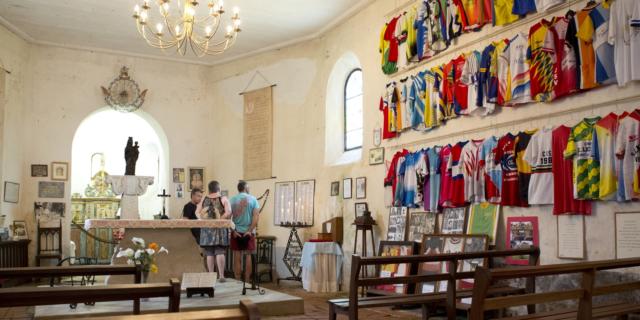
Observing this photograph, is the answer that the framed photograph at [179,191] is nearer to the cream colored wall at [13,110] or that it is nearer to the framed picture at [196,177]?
the framed picture at [196,177]

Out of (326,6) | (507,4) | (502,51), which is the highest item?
(326,6)

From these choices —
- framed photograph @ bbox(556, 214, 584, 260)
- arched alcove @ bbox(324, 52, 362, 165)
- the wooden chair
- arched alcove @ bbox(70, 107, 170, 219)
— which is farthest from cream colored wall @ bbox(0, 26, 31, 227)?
framed photograph @ bbox(556, 214, 584, 260)

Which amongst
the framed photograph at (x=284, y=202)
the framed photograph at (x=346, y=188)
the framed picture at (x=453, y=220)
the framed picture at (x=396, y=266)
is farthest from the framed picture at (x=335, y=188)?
the framed picture at (x=453, y=220)

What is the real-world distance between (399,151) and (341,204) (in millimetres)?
1947

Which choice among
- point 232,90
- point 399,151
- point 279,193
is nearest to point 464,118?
point 399,151

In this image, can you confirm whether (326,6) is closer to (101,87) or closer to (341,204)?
(341,204)

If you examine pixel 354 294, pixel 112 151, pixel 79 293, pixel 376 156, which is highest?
pixel 112 151

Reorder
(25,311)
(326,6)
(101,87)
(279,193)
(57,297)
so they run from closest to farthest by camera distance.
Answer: (57,297) → (25,311) → (326,6) → (279,193) → (101,87)

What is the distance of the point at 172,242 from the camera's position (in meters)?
7.86

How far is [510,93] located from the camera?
6777 millimetres

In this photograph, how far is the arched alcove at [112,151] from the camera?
16.5 meters

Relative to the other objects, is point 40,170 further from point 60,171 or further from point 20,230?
point 20,230

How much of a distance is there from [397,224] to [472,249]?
173 centimetres

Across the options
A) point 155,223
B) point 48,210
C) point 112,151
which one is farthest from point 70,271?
point 112,151
